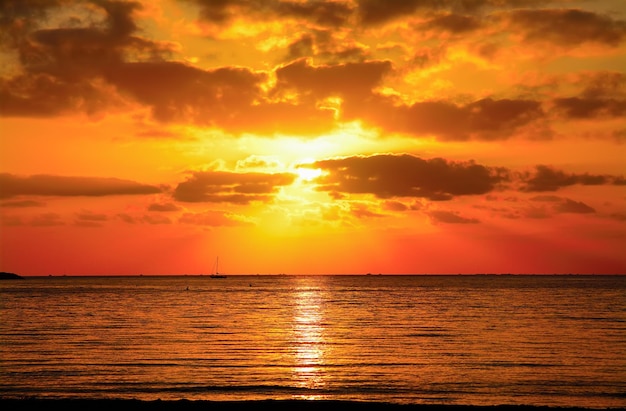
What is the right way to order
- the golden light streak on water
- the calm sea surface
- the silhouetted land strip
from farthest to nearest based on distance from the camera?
the golden light streak on water
the calm sea surface
the silhouetted land strip

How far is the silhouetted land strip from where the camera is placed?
3466cm

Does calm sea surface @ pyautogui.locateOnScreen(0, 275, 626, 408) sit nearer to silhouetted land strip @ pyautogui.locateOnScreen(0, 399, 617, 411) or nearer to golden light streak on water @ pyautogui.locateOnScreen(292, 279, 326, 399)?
golden light streak on water @ pyautogui.locateOnScreen(292, 279, 326, 399)

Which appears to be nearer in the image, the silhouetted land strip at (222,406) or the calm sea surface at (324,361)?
the silhouetted land strip at (222,406)

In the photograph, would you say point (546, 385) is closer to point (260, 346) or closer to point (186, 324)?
point (260, 346)

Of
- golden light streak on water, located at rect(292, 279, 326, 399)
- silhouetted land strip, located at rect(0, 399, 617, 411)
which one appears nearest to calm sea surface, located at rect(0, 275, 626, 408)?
golden light streak on water, located at rect(292, 279, 326, 399)

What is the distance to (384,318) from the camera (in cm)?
10644

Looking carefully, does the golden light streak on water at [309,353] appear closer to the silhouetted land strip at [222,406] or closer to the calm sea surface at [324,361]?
the calm sea surface at [324,361]

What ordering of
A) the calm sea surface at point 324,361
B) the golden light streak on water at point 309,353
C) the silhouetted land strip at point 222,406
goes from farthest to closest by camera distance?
the golden light streak on water at point 309,353
the calm sea surface at point 324,361
the silhouetted land strip at point 222,406

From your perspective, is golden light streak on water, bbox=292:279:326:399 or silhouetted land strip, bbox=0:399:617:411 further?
golden light streak on water, bbox=292:279:326:399

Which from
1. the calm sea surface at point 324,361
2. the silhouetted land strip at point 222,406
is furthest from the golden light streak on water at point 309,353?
the silhouetted land strip at point 222,406

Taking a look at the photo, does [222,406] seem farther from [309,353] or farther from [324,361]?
[309,353]

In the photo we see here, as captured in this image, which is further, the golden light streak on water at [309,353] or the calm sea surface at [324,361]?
the golden light streak on water at [309,353]

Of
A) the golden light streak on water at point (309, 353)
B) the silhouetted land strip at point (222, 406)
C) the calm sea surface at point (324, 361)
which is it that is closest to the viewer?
the silhouetted land strip at point (222, 406)

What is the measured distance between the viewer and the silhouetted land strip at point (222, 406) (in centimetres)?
3466
